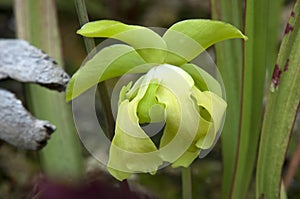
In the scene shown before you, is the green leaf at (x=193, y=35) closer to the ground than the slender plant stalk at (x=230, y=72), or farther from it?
farther from it

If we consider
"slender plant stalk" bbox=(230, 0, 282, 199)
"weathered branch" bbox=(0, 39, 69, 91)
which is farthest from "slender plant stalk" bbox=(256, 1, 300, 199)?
"weathered branch" bbox=(0, 39, 69, 91)

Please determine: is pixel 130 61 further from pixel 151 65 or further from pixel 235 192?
pixel 235 192

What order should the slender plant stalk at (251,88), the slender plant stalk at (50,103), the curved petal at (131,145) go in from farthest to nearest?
the slender plant stalk at (50,103) → the slender plant stalk at (251,88) → the curved petal at (131,145)

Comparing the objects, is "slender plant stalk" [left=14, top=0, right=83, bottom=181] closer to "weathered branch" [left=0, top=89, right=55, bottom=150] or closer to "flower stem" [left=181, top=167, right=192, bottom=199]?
"weathered branch" [left=0, top=89, right=55, bottom=150]

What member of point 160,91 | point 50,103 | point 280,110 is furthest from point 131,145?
point 50,103

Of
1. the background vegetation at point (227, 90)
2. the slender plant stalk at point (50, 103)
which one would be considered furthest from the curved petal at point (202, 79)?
the slender plant stalk at point (50, 103)

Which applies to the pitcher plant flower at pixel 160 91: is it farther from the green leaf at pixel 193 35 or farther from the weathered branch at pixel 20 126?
the weathered branch at pixel 20 126

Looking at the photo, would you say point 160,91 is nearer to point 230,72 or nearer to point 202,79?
point 202,79
